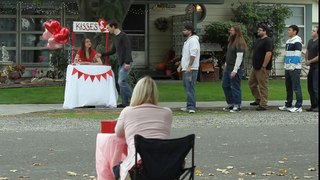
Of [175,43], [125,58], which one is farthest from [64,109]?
[175,43]

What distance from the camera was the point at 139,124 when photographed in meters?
5.02

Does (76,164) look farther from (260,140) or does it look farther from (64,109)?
(64,109)

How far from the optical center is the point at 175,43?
22875mm

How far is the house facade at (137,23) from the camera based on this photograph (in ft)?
71.1

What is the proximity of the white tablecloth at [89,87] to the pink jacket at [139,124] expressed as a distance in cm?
767

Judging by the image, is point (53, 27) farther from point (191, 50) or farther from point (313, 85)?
point (313, 85)

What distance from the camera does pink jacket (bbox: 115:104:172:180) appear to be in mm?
5008

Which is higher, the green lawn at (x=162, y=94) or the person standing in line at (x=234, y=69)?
the person standing in line at (x=234, y=69)

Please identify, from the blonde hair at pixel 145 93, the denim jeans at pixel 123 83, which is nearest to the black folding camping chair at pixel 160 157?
the blonde hair at pixel 145 93

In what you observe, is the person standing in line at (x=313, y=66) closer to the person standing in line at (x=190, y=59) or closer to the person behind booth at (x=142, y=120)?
the person standing in line at (x=190, y=59)

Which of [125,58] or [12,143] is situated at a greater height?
[125,58]

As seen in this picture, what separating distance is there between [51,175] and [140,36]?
54.3 feet

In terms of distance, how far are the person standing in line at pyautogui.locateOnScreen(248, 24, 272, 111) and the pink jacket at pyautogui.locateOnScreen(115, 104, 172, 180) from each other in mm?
8076

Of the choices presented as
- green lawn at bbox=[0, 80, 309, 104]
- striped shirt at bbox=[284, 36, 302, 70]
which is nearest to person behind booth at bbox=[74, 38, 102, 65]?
green lawn at bbox=[0, 80, 309, 104]
